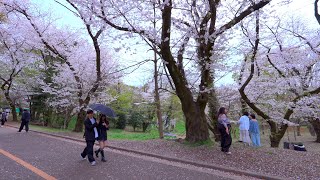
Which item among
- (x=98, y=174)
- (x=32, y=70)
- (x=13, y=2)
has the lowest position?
(x=98, y=174)

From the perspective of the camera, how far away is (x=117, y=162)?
7941mm

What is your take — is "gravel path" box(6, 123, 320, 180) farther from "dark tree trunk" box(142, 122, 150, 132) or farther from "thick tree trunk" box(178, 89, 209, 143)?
"dark tree trunk" box(142, 122, 150, 132)

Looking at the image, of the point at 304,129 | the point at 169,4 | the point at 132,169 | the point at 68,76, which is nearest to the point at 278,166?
the point at 132,169

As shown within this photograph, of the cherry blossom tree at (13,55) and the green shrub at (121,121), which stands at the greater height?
the cherry blossom tree at (13,55)

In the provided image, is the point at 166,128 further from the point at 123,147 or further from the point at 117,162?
the point at 117,162

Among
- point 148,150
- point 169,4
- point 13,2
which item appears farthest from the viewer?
point 13,2

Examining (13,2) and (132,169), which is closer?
(132,169)

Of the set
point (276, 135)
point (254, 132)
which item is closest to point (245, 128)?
point (254, 132)

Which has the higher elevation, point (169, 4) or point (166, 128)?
point (169, 4)

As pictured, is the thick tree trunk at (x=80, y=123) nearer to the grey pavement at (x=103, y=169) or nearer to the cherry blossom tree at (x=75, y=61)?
the cherry blossom tree at (x=75, y=61)

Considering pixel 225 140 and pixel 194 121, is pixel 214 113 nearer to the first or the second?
pixel 194 121

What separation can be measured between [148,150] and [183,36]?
14.3ft

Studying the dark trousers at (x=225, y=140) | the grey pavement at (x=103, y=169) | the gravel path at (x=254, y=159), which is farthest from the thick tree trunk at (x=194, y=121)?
the grey pavement at (x=103, y=169)

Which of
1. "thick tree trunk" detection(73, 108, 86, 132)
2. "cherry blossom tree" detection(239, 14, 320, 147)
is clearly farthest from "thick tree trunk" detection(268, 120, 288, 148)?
"thick tree trunk" detection(73, 108, 86, 132)
